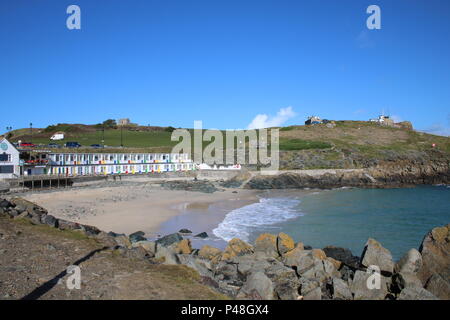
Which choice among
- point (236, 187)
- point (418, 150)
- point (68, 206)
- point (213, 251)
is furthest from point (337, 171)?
point (213, 251)

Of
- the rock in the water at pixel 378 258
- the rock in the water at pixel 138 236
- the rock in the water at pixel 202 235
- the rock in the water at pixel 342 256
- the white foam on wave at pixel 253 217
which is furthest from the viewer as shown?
the white foam on wave at pixel 253 217

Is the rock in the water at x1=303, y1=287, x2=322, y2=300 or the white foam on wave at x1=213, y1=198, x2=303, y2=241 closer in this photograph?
the rock in the water at x1=303, y1=287, x2=322, y2=300

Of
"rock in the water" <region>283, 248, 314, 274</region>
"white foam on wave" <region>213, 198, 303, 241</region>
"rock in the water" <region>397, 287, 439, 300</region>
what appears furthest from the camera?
"white foam on wave" <region>213, 198, 303, 241</region>

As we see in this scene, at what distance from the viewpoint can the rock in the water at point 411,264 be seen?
12.0 metres

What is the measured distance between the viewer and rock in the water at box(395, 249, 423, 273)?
1204 centimetres

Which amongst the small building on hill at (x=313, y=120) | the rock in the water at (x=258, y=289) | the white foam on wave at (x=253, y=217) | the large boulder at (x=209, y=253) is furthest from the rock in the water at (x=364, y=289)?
the small building on hill at (x=313, y=120)

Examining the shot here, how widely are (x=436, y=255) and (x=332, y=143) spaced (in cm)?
8163

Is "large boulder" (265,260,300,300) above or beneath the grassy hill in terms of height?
beneath

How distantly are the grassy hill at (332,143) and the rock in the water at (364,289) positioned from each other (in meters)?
59.1

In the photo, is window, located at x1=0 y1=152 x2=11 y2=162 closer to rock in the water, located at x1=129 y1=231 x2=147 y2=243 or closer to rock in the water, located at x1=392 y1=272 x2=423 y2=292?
rock in the water, located at x1=129 y1=231 x2=147 y2=243

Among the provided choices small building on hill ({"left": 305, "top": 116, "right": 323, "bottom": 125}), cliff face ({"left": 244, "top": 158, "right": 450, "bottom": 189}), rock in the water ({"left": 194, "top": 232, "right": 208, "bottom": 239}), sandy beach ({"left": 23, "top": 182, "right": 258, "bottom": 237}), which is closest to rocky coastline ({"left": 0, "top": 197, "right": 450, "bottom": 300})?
rock in the water ({"left": 194, "top": 232, "right": 208, "bottom": 239})

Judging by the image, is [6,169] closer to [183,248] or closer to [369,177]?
[183,248]

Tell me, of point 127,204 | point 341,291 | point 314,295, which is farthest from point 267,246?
point 127,204

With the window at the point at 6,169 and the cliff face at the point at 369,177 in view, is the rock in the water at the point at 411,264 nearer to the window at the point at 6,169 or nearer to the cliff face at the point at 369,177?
the window at the point at 6,169
